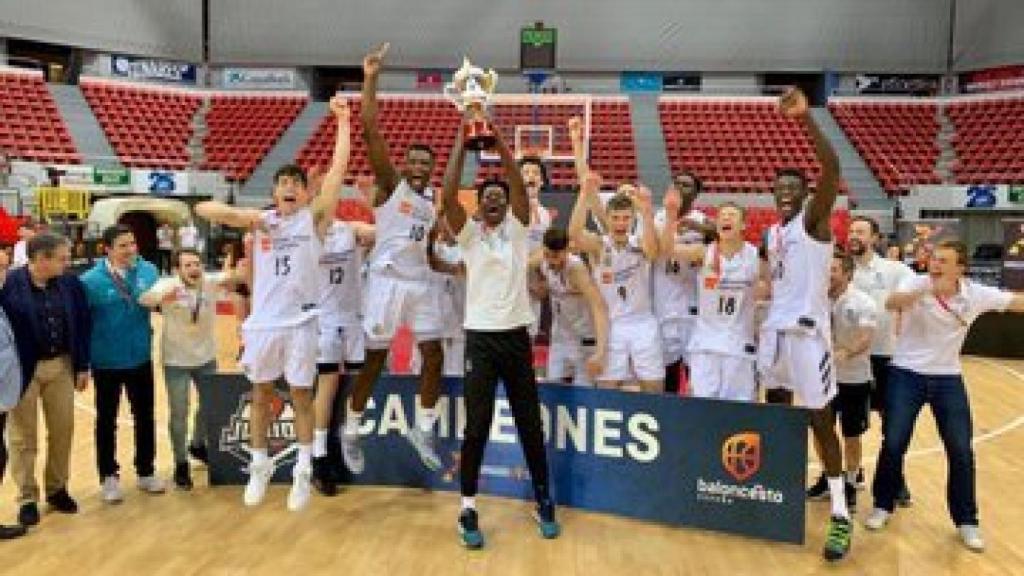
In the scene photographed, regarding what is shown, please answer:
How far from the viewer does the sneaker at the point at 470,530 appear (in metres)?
4.88

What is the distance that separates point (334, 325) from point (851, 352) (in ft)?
10.5

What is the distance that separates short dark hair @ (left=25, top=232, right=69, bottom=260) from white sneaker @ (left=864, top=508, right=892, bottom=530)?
16.3 ft

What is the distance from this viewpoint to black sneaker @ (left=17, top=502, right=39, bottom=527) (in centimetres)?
512

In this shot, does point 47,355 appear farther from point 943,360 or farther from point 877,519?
point 943,360

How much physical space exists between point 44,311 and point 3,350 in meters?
0.39

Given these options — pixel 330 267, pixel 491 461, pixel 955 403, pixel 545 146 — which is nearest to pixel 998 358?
pixel 545 146

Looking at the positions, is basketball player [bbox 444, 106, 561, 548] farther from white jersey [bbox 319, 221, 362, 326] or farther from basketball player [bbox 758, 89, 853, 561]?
basketball player [bbox 758, 89, 853, 561]

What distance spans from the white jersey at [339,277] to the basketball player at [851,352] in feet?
9.73

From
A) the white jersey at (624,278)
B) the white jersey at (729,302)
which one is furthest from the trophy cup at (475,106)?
the white jersey at (729,302)

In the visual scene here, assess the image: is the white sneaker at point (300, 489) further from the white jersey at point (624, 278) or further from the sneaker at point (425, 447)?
the white jersey at point (624, 278)

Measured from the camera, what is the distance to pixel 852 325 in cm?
541

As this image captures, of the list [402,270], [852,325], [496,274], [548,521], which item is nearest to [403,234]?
[402,270]

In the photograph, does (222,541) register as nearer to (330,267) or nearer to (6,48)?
(330,267)

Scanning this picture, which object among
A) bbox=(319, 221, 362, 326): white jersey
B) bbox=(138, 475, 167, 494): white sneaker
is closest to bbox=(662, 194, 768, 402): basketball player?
bbox=(319, 221, 362, 326): white jersey
